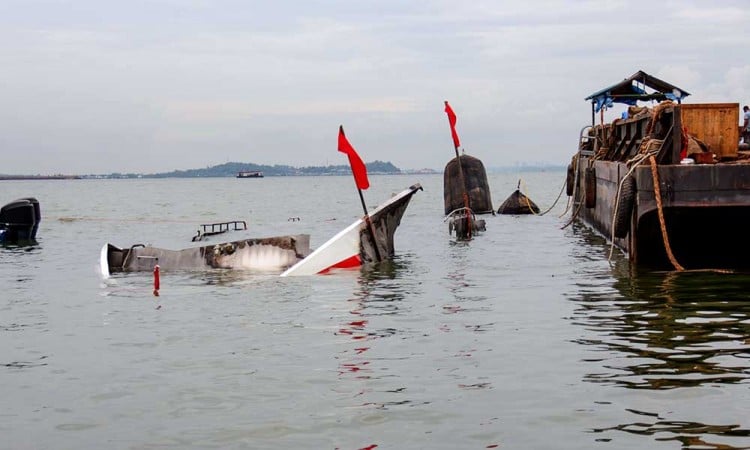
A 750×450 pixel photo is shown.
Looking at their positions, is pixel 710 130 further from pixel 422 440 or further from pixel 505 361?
pixel 422 440

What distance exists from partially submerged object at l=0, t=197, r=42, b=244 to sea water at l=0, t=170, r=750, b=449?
47.4 feet

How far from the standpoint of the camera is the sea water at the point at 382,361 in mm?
8148

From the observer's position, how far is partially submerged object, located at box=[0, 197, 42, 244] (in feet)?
112

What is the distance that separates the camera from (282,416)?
8.69 meters

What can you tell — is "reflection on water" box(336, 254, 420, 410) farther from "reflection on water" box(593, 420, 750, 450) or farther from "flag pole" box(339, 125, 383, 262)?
A: "reflection on water" box(593, 420, 750, 450)

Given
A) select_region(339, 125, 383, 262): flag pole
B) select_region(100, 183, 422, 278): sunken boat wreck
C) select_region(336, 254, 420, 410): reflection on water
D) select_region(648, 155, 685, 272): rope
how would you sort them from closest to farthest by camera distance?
select_region(336, 254, 420, 410): reflection on water, select_region(648, 155, 685, 272): rope, select_region(339, 125, 383, 262): flag pole, select_region(100, 183, 422, 278): sunken boat wreck

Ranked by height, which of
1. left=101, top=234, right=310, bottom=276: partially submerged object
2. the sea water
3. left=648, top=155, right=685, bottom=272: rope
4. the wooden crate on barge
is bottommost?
the sea water

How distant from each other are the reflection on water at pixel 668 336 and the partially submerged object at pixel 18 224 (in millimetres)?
23850

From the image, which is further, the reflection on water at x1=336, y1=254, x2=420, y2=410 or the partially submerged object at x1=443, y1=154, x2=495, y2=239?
the partially submerged object at x1=443, y1=154, x2=495, y2=239

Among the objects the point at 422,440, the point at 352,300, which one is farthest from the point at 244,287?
the point at 422,440

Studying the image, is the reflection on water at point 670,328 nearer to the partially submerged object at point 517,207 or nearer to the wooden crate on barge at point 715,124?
the wooden crate on barge at point 715,124

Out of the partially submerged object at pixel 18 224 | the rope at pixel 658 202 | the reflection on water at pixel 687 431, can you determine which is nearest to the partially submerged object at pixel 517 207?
the partially submerged object at pixel 18 224

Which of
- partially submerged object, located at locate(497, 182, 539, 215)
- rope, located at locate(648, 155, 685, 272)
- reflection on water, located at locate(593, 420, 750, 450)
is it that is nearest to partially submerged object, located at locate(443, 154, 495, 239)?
partially submerged object, located at locate(497, 182, 539, 215)

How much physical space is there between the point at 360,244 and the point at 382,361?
11.3 meters
